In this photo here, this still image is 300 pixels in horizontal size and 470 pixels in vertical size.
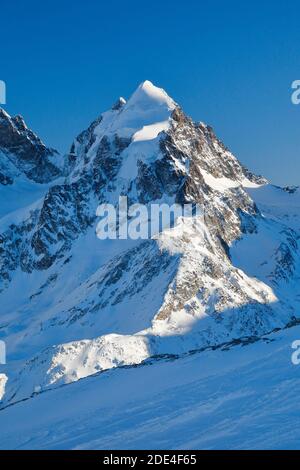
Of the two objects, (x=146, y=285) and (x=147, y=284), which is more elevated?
(x=147, y=284)

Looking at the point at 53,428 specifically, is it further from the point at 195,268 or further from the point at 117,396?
the point at 195,268

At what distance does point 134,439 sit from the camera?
91.1ft

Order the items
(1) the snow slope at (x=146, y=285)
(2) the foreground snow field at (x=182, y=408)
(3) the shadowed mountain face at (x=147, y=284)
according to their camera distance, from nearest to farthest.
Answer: (2) the foreground snow field at (x=182, y=408) < (1) the snow slope at (x=146, y=285) < (3) the shadowed mountain face at (x=147, y=284)

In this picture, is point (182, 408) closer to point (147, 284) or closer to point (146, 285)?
point (146, 285)

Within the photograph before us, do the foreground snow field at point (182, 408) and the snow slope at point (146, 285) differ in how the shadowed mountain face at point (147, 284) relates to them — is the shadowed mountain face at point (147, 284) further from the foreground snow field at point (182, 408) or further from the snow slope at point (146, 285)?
the foreground snow field at point (182, 408)

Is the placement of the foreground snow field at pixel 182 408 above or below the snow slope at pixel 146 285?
below

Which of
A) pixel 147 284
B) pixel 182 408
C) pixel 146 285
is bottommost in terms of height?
pixel 182 408

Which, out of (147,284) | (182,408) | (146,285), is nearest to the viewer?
(182,408)

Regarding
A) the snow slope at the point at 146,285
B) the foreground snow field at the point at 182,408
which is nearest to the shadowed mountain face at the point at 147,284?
the snow slope at the point at 146,285

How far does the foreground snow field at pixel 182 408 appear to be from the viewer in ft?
85.1

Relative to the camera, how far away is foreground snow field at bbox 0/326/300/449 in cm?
2595

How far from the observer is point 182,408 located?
31312 mm

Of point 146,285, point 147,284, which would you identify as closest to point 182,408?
point 146,285

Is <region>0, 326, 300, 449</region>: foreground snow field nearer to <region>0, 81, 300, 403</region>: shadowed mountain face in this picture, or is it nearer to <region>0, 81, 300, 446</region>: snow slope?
<region>0, 81, 300, 403</region>: shadowed mountain face
